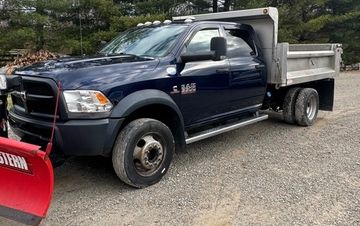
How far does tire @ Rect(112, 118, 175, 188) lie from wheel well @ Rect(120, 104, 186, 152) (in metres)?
0.23

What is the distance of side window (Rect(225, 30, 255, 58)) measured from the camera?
623cm

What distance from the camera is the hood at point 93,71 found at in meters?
4.24

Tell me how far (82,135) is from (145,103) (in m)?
0.82

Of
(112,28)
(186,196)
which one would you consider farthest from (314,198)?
(112,28)

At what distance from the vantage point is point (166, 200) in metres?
4.43

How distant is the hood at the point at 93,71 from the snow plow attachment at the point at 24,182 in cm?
89

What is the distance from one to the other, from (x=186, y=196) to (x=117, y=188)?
0.83 metres

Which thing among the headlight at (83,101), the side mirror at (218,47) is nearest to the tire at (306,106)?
the side mirror at (218,47)

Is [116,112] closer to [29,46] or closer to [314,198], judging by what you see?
[314,198]

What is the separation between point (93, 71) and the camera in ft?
14.4

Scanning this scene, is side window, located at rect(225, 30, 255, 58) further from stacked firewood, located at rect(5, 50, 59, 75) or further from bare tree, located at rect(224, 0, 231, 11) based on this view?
bare tree, located at rect(224, 0, 231, 11)

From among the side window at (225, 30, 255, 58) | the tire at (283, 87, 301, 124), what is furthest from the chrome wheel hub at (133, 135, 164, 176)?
the tire at (283, 87, 301, 124)

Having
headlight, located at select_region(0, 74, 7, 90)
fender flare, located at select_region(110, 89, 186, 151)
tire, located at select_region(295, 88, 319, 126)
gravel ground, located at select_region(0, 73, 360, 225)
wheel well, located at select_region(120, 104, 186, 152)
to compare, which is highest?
headlight, located at select_region(0, 74, 7, 90)

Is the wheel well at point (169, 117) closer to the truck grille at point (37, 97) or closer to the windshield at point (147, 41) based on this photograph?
the windshield at point (147, 41)
